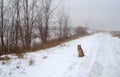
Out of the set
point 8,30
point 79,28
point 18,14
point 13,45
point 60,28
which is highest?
point 18,14

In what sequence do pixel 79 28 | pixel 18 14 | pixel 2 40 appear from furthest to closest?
pixel 79 28
pixel 18 14
pixel 2 40

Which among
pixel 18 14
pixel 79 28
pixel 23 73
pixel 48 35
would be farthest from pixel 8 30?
pixel 79 28

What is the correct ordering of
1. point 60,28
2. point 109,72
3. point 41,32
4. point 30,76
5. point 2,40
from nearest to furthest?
point 30,76, point 109,72, point 2,40, point 41,32, point 60,28

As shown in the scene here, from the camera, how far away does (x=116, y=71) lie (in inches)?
291

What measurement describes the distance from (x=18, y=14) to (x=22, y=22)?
107 centimetres

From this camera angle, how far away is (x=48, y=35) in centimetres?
2667

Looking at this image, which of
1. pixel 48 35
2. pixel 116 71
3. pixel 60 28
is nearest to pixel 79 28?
pixel 60 28

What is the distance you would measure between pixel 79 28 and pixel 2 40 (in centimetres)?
5541

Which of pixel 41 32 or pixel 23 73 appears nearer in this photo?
pixel 23 73

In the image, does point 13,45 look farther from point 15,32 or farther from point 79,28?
point 79,28

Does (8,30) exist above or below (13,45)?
above

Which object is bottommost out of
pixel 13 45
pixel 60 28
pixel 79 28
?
pixel 79 28

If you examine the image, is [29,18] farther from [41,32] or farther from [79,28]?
[79,28]

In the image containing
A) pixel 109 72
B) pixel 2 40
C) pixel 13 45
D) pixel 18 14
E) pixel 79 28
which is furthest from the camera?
pixel 79 28
